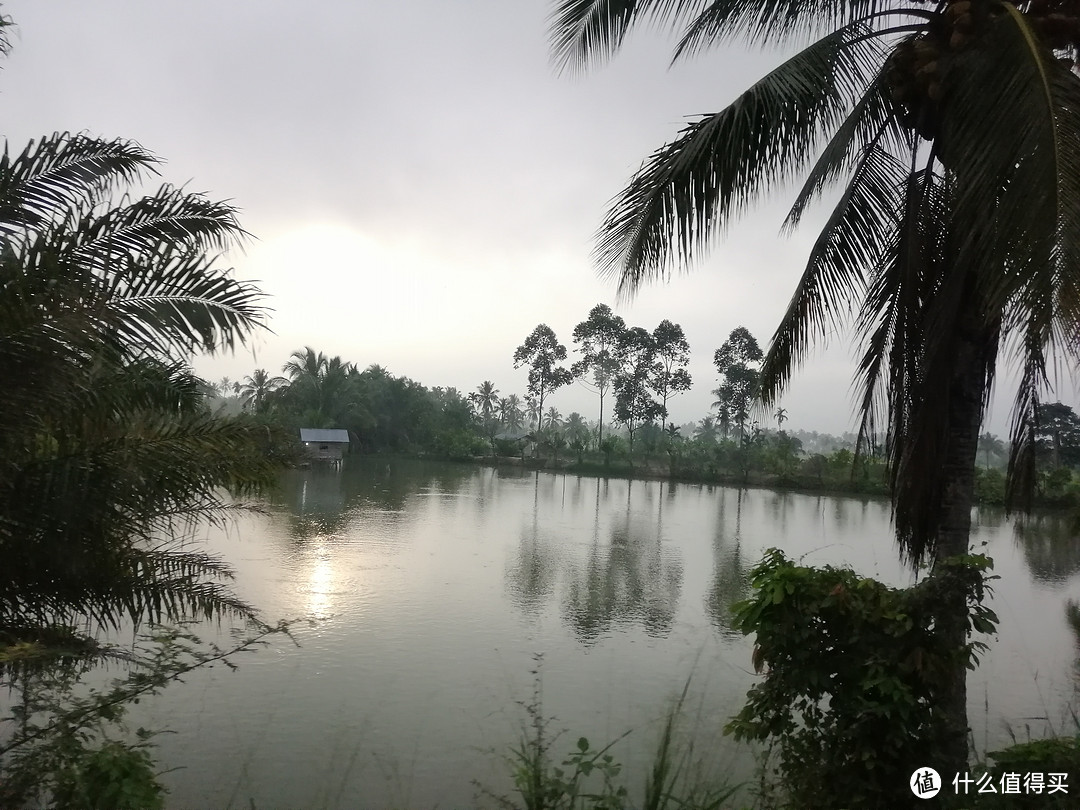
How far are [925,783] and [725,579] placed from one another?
7.79m

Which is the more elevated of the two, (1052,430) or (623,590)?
(1052,430)

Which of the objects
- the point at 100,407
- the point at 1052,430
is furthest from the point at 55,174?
the point at 1052,430

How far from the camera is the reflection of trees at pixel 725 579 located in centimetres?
886

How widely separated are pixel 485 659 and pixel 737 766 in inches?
102

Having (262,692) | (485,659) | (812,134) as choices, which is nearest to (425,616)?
(485,659)

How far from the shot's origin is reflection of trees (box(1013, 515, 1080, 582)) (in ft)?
44.7

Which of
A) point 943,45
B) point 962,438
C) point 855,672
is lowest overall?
point 855,672

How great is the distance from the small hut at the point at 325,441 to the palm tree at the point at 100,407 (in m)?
27.6

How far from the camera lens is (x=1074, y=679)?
723 centimetres

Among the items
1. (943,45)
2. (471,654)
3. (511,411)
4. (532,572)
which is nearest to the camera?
(943,45)

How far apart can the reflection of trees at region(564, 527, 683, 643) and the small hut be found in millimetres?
20763

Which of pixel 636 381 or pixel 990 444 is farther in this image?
pixel 636 381

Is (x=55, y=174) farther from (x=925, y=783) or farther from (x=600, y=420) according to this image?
(x=600, y=420)

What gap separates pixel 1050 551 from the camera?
1702cm
